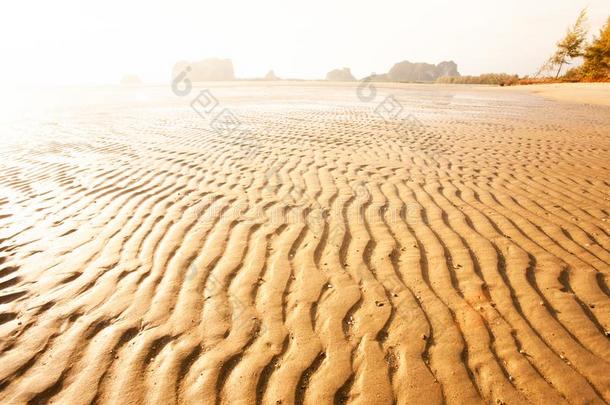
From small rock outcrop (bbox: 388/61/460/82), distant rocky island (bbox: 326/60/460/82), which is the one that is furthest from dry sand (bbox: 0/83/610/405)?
small rock outcrop (bbox: 388/61/460/82)

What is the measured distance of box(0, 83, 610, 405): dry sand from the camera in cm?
193

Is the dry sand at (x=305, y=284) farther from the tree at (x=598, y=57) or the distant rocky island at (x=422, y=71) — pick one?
the distant rocky island at (x=422, y=71)

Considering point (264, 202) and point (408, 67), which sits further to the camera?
point (408, 67)

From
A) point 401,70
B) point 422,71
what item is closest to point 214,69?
point 401,70

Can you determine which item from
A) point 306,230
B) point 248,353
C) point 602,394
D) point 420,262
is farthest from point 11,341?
point 602,394

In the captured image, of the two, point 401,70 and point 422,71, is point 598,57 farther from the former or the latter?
point 401,70

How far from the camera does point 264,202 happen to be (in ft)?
13.7

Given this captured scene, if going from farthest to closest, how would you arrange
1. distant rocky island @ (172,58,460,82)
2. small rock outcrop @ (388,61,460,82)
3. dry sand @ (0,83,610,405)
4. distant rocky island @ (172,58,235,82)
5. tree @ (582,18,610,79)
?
small rock outcrop @ (388,61,460,82), distant rocky island @ (172,58,460,82), distant rocky island @ (172,58,235,82), tree @ (582,18,610,79), dry sand @ (0,83,610,405)

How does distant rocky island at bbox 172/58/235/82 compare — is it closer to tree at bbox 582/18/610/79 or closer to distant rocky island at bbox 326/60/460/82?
distant rocky island at bbox 326/60/460/82

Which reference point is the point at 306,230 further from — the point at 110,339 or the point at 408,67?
the point at 408,67

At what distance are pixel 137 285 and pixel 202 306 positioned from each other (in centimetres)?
63

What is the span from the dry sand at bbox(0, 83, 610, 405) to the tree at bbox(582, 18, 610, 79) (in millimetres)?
37976

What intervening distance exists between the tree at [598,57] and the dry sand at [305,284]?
3798 cm

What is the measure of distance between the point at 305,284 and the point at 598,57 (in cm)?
4539
